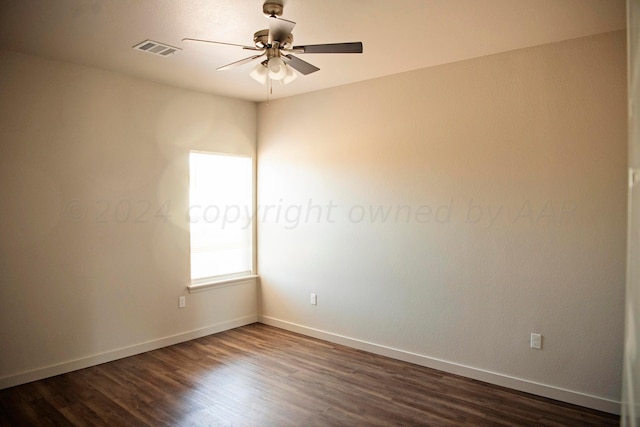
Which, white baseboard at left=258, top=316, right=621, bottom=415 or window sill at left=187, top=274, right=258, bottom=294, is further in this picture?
window sill at left=187, top=274, right=258, bottom=294

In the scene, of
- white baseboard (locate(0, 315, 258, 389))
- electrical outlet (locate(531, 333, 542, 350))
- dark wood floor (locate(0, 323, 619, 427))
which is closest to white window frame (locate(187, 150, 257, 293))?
white baseboard (locate(0, 315, 258, 389))

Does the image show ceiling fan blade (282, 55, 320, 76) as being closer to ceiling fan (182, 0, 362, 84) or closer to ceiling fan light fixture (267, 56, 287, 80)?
ceiling fan (182, 0, 362, 84)

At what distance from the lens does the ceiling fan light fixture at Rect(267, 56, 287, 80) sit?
7.86 ft

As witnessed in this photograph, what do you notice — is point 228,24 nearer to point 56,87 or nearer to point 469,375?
point 56,87

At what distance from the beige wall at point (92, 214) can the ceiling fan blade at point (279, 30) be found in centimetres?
221

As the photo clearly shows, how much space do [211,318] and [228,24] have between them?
3.22 meters

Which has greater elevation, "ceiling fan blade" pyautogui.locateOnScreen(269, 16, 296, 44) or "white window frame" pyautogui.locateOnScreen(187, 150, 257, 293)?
"ceiling fan blade" pyautogui.locateOnScreen(269, 16, 296, 44)

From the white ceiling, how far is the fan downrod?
5cm

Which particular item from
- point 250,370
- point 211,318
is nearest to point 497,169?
point 250,370

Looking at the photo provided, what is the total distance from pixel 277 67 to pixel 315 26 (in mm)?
587

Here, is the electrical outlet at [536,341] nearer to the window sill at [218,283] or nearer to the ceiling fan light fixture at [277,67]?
the ceiling fan light fixture at [277,67]

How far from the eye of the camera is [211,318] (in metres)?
4.64

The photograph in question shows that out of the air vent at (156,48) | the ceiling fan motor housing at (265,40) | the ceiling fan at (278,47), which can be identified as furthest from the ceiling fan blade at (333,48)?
the air vent at (156,48)

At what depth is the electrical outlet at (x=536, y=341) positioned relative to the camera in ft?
10.2
